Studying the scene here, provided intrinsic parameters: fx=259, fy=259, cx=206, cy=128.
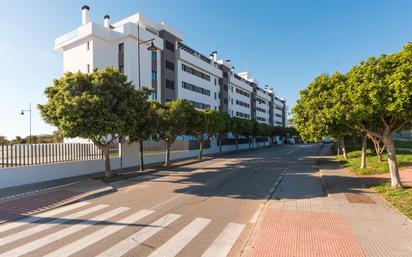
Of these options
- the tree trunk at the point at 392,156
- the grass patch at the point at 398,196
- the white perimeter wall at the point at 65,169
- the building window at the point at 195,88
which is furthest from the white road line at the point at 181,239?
the building window at the point at 195,88

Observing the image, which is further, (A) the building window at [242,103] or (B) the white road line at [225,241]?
(A) the building window at [242,103]

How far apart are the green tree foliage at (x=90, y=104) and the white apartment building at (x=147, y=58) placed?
401 inches

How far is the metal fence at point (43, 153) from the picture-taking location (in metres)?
13.3

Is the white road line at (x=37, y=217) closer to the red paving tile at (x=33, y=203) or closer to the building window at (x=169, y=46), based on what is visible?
the red paving tile at (x=33, y=203)

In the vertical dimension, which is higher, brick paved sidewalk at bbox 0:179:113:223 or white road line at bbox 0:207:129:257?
brick paved sidewalk at bbox 0:179:113:223

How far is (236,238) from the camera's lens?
617 centimetres

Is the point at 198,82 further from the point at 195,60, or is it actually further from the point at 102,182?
the point at 102,182

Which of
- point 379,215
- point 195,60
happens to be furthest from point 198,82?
point 379,215

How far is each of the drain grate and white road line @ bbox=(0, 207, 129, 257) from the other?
822cm

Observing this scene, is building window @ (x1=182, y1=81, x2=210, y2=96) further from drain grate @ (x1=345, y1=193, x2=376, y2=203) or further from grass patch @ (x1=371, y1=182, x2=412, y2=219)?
drain grate @ (x1=345, y1=193, x2=376, y2=203)

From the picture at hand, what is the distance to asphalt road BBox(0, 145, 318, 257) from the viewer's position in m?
5.65

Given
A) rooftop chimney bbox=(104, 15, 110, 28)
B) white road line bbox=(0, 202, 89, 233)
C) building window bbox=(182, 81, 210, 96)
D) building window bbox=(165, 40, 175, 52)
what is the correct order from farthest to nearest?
1. building window bbox=(182, 81, 210, 96)
2. building window bbox=(165, 40, 175, 52)
3. rooftop chimney bbox=(104, 15, 110, 28)
4. white road line bbox=(0, 202, 89, 233)

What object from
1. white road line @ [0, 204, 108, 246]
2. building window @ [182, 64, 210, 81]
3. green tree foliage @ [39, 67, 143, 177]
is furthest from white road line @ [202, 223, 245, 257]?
building window @ [182, 64, 210, 81]

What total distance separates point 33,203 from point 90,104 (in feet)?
16.6
